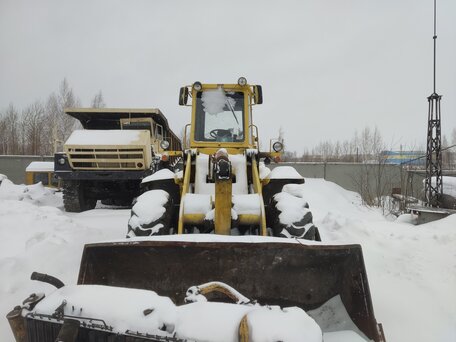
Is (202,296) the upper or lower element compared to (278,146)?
lower

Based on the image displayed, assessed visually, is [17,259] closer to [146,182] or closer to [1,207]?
[146,182]

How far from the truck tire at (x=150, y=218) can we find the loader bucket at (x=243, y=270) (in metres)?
0.70

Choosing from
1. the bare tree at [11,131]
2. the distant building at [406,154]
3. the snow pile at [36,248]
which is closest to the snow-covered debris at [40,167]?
the snow pile at [36,248]

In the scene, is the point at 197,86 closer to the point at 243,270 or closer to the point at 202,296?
the point at 243,270

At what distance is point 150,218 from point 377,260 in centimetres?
344

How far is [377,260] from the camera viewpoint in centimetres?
507

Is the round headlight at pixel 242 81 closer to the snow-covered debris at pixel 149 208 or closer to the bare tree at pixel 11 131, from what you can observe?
the snow-covered debris at pixel 149 208

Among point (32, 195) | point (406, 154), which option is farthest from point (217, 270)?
point (406, 154)

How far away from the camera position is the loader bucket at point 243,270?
2863mm

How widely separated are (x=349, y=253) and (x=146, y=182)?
290cm

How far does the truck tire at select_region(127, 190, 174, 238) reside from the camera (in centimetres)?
366

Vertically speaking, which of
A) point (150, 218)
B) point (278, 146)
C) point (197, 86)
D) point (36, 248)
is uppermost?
point (197, 86)

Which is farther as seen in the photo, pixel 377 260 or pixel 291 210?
pixel 377 260

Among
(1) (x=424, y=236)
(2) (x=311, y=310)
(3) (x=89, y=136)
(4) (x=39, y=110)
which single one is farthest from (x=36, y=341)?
(4) (x=39, y=110)
